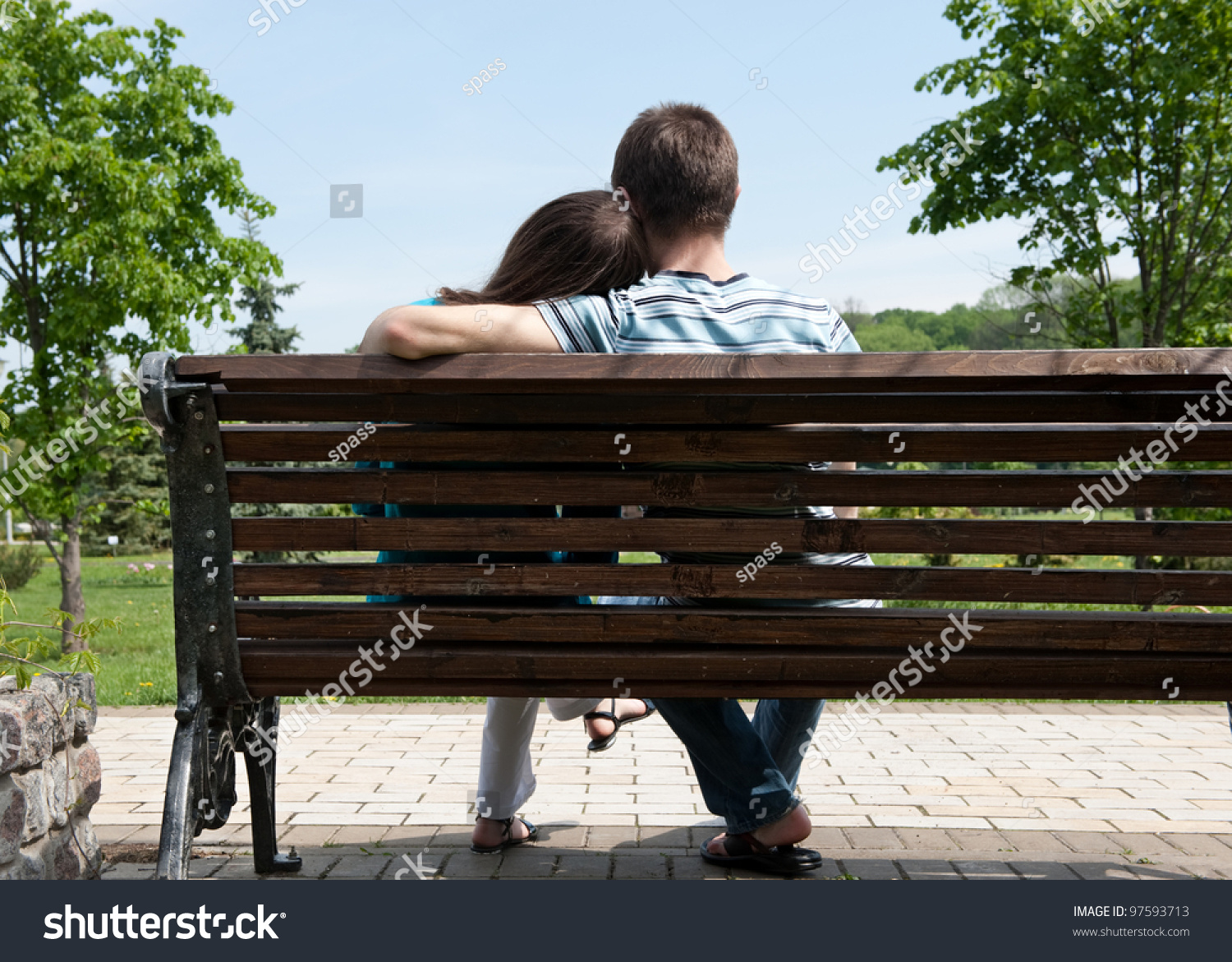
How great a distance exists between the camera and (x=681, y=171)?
2.52 metres

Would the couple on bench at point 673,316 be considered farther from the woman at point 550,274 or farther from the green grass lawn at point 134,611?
the green grass lawn at point 134,611

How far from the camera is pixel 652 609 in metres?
2.11

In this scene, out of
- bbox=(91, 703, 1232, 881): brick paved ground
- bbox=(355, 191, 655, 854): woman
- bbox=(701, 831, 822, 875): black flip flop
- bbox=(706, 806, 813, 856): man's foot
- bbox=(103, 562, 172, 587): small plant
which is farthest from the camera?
bbox=(103, 562, 172, 587): small plant

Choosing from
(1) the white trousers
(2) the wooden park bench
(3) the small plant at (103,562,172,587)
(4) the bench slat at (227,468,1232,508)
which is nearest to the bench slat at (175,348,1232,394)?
(2) the wooden park bench

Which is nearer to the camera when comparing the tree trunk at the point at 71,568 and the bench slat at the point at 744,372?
the bench slat at the point at 744,372

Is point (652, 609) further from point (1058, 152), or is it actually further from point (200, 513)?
point (1058, 152)

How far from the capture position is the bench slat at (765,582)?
2.05m

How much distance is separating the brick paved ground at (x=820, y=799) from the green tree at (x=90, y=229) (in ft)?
17.9

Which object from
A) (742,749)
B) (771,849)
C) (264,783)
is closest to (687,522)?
(742,749)

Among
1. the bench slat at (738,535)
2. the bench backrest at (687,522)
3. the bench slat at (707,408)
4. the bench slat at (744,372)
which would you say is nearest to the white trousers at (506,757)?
the bench backrest at (687,522)

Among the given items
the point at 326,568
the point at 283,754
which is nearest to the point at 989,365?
the point at 326,568

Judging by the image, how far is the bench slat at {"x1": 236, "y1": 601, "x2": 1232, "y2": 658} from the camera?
2105 millimetres

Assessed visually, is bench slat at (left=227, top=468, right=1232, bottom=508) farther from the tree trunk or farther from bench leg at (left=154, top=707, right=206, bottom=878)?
the tree trunk

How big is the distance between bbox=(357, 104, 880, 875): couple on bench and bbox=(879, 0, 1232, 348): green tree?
27.9 feet
